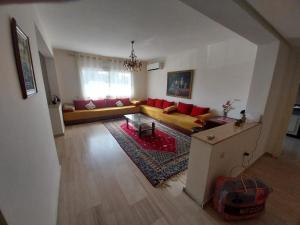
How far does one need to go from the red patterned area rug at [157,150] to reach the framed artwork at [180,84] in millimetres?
1353

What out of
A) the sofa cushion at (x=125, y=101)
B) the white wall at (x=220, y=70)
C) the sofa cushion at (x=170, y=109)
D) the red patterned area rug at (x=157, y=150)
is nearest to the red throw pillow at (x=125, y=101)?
the sofa cushion at (x=125, y=101)

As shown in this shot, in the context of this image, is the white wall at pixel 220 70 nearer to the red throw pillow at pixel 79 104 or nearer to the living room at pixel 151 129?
the living room at pixel 151 129

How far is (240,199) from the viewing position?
1.35 metres

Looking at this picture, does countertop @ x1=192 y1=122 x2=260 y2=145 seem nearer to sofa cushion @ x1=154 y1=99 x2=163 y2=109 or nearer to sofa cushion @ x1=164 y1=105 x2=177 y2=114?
sofa cushion @ x1=164 y1=105 x2=177 y2=114

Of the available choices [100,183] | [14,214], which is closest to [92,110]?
[100,183]

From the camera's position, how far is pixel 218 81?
3.43 metres

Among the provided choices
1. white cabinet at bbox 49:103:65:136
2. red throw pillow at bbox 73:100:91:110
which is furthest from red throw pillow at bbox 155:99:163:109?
white cabinet at bbox 49:103:65:136

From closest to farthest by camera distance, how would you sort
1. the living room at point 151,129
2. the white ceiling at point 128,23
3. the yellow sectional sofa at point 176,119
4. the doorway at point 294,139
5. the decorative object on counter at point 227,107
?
the living room at point 151,129, the white ceiling at point 128,23, the doorway at point 294,139, the decorative object on counter at point 227,107, the yellow sectional sofa at point 176,119

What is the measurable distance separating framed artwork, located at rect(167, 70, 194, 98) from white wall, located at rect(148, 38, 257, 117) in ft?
0.46

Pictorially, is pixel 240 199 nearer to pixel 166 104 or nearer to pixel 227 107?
pixel 227 107

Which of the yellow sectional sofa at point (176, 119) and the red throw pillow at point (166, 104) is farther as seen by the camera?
the red throw pillow at point (166, 104)

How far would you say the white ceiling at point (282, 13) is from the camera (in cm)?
120

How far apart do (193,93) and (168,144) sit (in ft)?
6.53

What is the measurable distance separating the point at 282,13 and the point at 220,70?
2.04 meters
